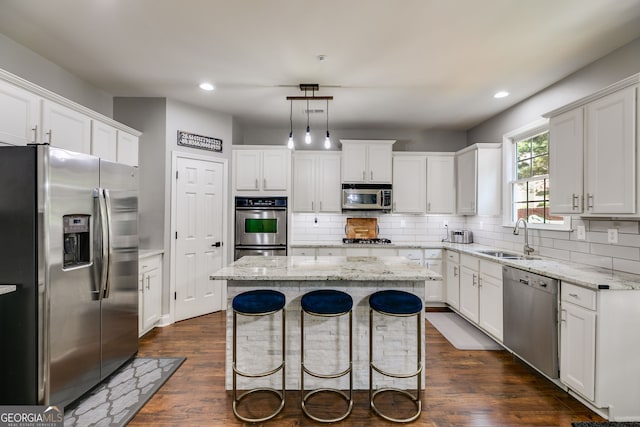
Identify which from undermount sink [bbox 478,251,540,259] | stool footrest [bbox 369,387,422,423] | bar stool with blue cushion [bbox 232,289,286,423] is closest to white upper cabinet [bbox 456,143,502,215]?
undermount sink [bbox 478,251,540,259]

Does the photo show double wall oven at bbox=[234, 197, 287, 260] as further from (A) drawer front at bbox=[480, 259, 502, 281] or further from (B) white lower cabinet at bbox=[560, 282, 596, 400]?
(B) white lower cabinet at bbox=[560, 282, 596, 400]

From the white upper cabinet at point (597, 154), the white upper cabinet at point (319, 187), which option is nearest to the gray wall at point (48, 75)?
the white upper cabinet at point (319, 187)

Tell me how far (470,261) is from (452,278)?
57 cm

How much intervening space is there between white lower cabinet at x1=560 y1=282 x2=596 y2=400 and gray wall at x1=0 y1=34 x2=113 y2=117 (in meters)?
4.84

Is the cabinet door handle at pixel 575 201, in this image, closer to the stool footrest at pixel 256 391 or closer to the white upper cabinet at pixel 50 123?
the stool footrest at pixel 256 391

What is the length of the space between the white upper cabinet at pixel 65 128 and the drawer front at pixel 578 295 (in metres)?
4.20

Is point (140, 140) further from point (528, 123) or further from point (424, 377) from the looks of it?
point (528, 123)

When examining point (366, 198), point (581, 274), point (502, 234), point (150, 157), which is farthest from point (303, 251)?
point (581, 274)

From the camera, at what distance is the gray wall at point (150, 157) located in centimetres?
377

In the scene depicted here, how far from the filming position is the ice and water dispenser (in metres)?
2.16

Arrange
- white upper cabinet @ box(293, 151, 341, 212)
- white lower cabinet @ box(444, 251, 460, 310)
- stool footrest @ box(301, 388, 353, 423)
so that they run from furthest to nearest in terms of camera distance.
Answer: white upper cabinet @ box(293, 151, 341, 212) → white lower cabinet @ box(444, 251, 460, 310) → stool footrest @ box(301, 388, 353, 423)

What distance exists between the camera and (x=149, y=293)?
3455mm

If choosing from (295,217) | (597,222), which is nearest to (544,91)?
(597,222)

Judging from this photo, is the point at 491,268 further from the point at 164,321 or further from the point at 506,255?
the point at 164,321
